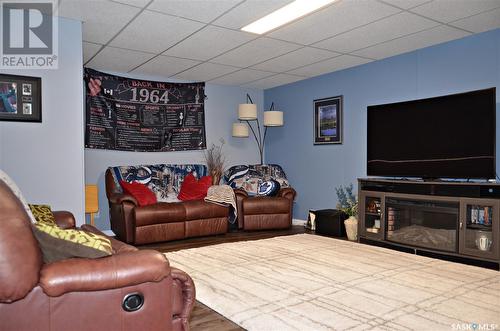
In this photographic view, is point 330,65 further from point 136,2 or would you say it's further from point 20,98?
point 20,98

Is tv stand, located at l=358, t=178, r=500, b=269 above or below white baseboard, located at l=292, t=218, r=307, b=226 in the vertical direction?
above

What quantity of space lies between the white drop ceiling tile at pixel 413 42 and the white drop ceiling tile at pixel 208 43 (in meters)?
1.52

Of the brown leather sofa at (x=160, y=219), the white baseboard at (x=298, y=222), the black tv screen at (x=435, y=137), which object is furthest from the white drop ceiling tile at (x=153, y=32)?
the white baseboard at (x=298, y=222)

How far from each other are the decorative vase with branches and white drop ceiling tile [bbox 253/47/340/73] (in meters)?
1.67

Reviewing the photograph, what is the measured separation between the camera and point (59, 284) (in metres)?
1.41

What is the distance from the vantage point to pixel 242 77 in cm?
587

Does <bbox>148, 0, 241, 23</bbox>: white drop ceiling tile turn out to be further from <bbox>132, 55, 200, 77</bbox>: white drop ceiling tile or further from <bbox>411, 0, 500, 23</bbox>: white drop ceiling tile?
<bbox>411, 0, 500, 23</bbox>: white drop ceiling tile

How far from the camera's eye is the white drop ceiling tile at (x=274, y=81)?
5883mm

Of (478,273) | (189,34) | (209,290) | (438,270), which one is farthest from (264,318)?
(189,34)

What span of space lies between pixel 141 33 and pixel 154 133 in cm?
216

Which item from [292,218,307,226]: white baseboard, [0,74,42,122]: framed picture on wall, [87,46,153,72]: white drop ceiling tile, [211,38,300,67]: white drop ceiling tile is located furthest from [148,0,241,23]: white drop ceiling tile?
[292,218,307,226]: white baseboard

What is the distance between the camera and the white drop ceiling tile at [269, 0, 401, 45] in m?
3.21

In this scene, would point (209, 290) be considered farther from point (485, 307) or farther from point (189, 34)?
point (189, 34)
